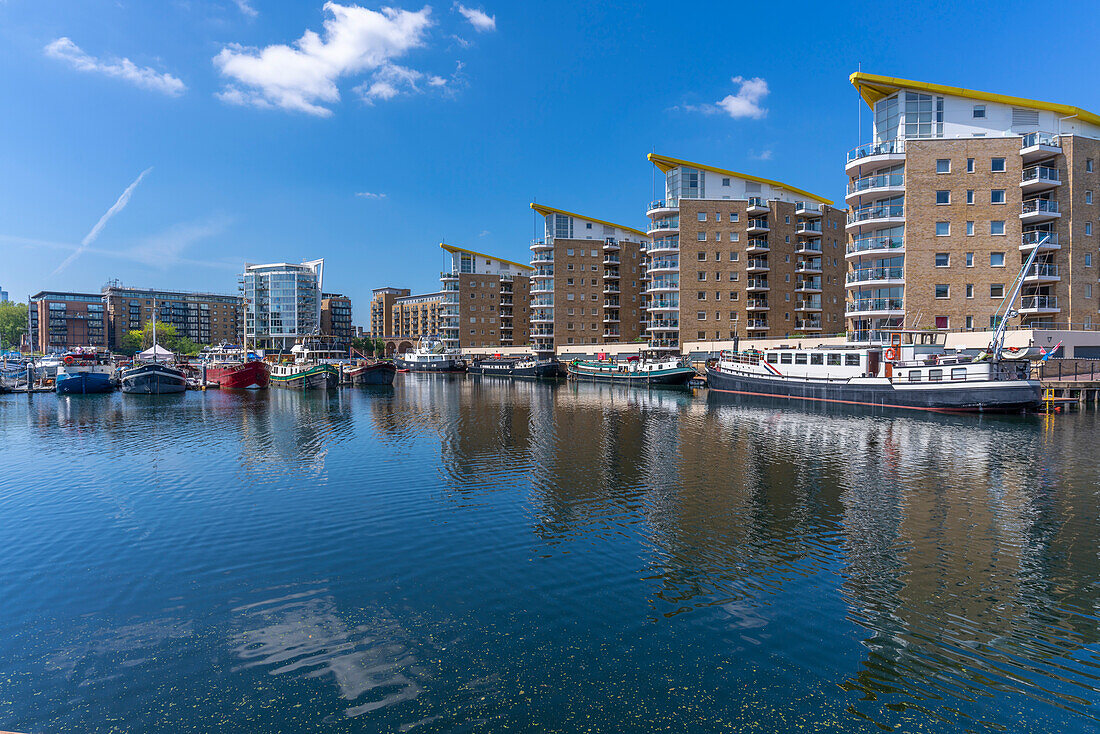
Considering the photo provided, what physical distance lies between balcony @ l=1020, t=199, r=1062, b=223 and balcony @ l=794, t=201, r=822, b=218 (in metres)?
28.5

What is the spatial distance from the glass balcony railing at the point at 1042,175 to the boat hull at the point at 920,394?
26.6 metres

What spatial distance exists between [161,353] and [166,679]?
284 ft

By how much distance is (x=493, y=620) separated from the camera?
417 inches

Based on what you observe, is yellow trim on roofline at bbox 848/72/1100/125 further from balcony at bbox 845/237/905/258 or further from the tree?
the tree

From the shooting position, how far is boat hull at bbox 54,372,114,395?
64375 millimetres

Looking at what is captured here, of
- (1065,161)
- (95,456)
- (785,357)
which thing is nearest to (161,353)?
(95,456)

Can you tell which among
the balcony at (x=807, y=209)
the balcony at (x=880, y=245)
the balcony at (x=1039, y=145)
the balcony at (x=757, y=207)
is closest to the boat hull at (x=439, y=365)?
the balcony at (x=757, y=207)

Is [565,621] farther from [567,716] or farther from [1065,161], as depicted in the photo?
[1065,161]

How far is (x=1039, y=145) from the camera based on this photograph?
53.6m

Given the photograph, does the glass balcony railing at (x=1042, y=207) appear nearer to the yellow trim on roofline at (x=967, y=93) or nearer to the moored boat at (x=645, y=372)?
the yellow trim on roofline at (x=967, y=93)

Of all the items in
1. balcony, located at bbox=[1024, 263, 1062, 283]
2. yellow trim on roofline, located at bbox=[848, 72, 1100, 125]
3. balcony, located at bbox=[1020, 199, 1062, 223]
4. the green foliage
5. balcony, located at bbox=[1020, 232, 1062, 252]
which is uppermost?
yellow trim on roofline, located at bbox=[848, 72, 1100, 125]

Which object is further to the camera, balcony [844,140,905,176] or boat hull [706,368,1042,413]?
balcony [844,140,905,176]

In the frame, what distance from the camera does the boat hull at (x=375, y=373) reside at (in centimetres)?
8075

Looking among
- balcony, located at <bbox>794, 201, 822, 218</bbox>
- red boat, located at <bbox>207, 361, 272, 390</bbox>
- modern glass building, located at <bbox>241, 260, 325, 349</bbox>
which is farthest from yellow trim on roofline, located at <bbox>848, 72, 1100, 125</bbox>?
modern glass building, located at <bbox>241, 260, 325, 349</bbox>
